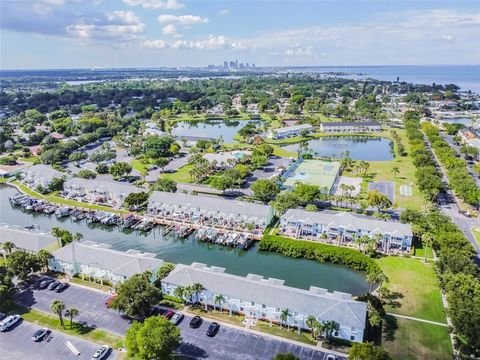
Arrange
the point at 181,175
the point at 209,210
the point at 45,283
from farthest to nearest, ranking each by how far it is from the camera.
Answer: the point at 181,175 < the point at 209,210 < the point at 45,283

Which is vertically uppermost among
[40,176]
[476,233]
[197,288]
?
[40,176]

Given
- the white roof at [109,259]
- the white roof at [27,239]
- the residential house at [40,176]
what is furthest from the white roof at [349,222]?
the residential house at [40,176]

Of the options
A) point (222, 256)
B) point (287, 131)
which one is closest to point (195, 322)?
point (222, 256)

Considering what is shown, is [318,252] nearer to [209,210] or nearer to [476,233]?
[209,210]

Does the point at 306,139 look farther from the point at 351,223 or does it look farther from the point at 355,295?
the point at 355,295

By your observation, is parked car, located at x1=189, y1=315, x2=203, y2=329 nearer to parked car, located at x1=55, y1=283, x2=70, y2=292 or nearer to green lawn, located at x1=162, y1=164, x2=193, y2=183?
parked car, located at x1=55, y1=283, x2=70, y2=292

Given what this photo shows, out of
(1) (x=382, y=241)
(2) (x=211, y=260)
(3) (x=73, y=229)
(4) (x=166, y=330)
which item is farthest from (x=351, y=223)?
(3) (x=73, y=229)

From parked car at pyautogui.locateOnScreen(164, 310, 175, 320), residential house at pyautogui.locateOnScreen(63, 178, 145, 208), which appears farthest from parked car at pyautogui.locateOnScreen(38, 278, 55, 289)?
residential house at pyautogui.locateOnScreen(63, 178, 145, 208)
